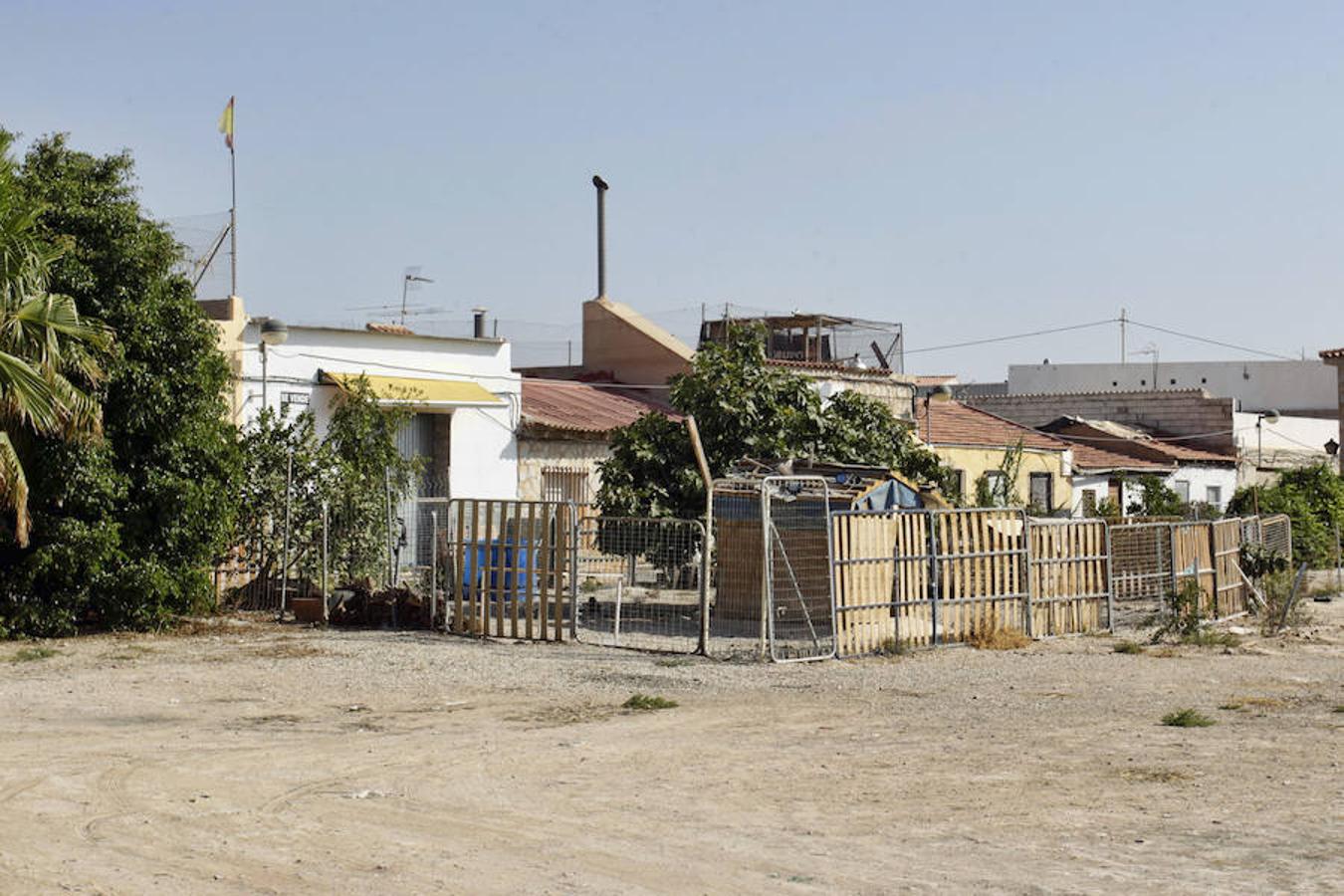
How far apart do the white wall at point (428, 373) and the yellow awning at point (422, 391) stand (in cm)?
20

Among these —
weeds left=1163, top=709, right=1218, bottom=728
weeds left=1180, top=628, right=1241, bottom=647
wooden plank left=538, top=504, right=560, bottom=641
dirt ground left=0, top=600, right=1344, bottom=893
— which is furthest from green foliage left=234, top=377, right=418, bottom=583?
weeds left=1163, top=709, right=1218, bottom=728

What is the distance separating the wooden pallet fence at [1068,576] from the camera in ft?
64.1

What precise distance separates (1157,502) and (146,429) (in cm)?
2339

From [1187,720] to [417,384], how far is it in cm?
1628

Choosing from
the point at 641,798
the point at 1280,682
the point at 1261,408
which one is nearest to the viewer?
the point at 641,798

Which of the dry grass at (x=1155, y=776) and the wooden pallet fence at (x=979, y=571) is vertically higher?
the wooden pallet fence at (x=979, y=571)

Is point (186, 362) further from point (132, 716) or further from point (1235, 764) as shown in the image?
point (1235, 764)

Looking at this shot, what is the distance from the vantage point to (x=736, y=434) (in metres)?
22.6

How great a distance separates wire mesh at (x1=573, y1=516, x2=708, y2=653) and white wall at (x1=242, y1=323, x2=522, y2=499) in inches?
232

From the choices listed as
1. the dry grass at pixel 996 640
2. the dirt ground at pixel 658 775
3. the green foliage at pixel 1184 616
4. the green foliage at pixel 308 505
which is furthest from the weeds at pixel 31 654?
the green foliage at pixel 1184 616

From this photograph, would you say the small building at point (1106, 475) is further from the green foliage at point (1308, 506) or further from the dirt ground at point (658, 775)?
the dirt ground at point (658, 775)

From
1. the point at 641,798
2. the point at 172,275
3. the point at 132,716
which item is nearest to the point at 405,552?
the point at 172,275

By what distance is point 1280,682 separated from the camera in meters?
15.6

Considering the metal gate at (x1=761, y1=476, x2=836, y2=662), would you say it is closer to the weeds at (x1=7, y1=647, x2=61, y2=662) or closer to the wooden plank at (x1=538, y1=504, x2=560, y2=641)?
the wooden plank at (x1=538, y1=504, x2=560, y2=641)
